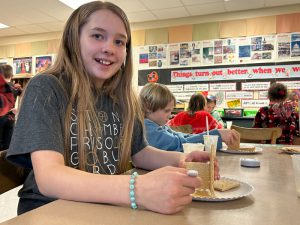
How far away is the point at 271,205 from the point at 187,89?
4735 millimetres

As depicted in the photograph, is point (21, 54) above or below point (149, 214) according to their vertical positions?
above

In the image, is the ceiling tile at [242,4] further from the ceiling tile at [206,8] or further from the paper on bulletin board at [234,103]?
the paper on bulletin board at [234,103]

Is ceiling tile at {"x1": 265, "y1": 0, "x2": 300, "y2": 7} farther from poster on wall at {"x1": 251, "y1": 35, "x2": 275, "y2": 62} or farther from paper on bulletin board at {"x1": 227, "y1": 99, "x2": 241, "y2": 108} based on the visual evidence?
paper on bulletin board at {"x1": 227, "y1": 99, "x2": 241, "y2": 108}

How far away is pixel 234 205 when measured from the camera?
2.23ft

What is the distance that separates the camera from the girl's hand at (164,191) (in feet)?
1.93

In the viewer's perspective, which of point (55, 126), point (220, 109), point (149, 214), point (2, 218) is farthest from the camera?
point (220, 109)

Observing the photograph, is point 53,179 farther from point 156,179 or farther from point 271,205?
point 271,205

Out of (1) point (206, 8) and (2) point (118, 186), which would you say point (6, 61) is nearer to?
(1) point (206, 8)

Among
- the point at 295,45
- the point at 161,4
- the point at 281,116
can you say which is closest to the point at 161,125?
the point at 281,116

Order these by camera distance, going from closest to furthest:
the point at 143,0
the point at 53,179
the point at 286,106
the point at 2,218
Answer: the point at 53,179
the point at 2,218
the point at 286,106
the point at 143,0

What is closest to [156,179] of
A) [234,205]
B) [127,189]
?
[127,189]

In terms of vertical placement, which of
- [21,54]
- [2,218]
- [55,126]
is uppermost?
[21,54]

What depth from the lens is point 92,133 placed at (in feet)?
3.13

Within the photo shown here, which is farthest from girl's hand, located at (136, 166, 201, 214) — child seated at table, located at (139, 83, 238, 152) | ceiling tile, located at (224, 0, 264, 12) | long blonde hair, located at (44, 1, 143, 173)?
ceiling tile, located at (224, 0, 264, 12)
